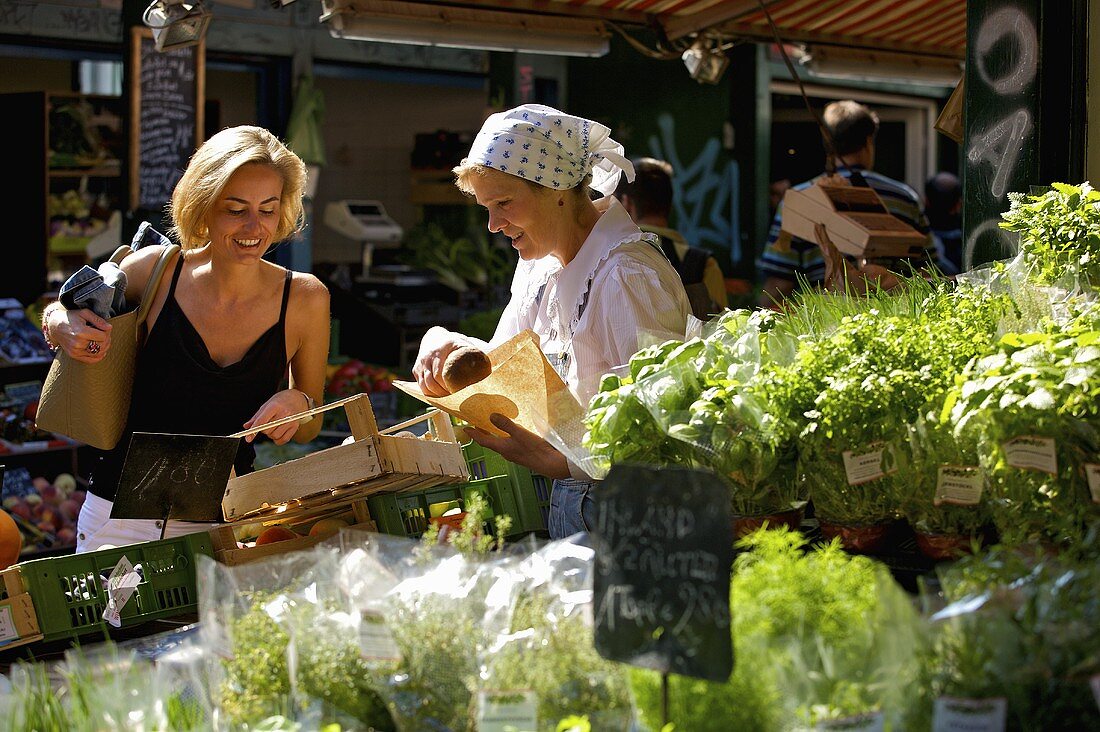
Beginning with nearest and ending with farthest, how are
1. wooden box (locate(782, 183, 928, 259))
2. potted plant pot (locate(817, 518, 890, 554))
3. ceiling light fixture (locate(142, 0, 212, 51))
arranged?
1. potted plant pot (locate(817, 518, 890, 554))
2. wooden box (locate(782, 183, 928, 259))
3. ceiling light fixture (locate(142, 0, 212, 51))

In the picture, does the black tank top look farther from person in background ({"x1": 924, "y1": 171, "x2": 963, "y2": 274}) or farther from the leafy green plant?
person in background ({"x1": 924, "y1": 171, "x2": 963, "y2": 274})

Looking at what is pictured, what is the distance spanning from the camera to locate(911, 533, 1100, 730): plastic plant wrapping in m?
1.33

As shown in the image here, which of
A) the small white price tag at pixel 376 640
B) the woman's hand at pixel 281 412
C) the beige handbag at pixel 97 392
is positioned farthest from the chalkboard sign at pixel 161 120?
the small white price tag at pixel 376 640

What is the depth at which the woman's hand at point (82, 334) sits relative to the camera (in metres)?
2.64

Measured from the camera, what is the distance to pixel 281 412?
2.66 meters

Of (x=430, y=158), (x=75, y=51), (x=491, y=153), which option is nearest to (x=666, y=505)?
(x=491, y=153)

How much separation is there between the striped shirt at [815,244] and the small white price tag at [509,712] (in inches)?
129

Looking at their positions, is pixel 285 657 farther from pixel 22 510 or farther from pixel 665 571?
pixel 22 510

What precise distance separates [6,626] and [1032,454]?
1828 mm

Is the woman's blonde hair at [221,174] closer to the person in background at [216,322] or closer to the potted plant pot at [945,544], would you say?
the person in background at [216,322]

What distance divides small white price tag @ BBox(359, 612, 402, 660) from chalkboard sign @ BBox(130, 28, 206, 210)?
4.02 m

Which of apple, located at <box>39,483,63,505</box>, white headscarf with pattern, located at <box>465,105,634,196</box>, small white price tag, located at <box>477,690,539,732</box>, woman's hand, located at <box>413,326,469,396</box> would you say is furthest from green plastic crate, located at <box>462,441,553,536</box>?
apple, located at <box>39,483,63,505</box>

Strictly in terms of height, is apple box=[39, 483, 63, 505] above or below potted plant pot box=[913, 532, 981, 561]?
below

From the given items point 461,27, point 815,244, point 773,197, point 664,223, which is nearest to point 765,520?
point 815,244
